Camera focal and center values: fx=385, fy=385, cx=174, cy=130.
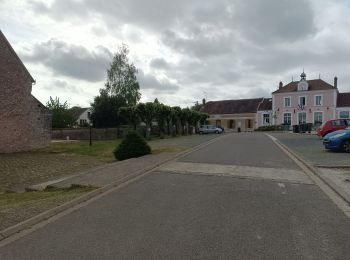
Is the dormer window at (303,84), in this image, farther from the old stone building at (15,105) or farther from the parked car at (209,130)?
the old stone building at (15,105)

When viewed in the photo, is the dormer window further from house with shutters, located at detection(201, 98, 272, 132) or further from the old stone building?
the old stone building

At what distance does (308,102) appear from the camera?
71.9 metres

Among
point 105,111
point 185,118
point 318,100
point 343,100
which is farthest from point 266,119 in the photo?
point 105,111

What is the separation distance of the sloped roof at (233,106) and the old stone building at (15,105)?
2331 inches

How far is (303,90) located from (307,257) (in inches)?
2830

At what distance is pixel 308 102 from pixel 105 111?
38715 mm

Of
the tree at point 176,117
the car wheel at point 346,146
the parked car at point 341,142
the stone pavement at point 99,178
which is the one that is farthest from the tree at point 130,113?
the stone pavement at point 99,178

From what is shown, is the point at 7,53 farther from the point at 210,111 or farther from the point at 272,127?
the point at 210,111

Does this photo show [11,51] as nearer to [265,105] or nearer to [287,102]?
[287,102]

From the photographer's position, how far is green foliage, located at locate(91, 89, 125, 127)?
5553 centimetres

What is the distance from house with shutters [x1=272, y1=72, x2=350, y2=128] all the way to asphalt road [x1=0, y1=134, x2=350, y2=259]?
6611cm

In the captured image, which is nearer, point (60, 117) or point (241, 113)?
point (60, 117)

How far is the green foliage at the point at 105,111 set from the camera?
182 ft

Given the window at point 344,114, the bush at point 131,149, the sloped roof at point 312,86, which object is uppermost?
the sloped roof at point 312,86
